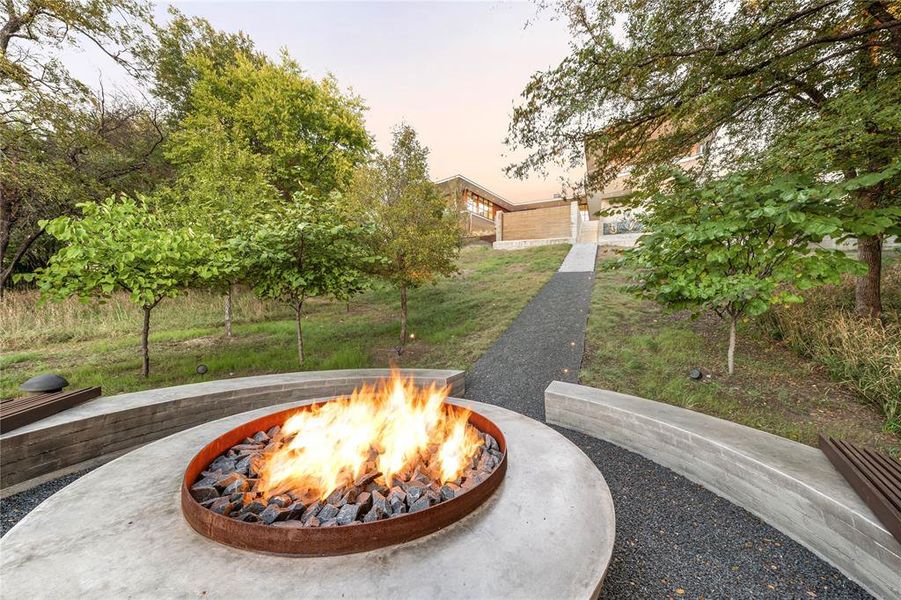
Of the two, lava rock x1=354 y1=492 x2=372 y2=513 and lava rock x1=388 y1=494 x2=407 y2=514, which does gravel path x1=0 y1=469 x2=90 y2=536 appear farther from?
lava rock x1=388 y1=494 x2=407 y2=514

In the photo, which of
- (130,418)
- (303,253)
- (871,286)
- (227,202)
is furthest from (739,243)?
(227,202)

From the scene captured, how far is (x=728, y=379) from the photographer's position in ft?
14.5

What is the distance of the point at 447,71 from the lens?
11109 mm

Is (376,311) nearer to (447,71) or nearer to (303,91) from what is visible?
(447,71)

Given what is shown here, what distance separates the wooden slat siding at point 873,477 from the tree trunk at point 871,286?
182 inches

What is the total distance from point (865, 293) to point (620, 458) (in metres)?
5.78

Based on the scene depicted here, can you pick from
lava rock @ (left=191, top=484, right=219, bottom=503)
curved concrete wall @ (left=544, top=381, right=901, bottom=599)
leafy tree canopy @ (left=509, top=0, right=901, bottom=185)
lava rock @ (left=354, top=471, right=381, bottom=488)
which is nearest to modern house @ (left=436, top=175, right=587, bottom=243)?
leafy tree canopy @ (left=509, top=0, right=901, bottom=185)

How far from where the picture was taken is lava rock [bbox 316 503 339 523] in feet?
6.03

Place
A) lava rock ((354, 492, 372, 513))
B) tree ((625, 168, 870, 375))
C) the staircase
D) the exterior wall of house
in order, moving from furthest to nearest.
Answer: the staircase < the exterior wall of house < tree ((625, 168, 870, 375)) < lava rock ((354, 492, 372, 513))

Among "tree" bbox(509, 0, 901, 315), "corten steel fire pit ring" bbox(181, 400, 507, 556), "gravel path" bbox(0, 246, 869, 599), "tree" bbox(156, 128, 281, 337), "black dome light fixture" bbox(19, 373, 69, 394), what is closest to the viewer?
"corten steel fire pit ring" bbox(181, 400, 507, 556)

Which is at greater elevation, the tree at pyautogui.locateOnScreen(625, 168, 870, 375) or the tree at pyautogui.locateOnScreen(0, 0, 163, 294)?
the tree at pyautogui.locateOnScreen(0, 0, 163, 294)

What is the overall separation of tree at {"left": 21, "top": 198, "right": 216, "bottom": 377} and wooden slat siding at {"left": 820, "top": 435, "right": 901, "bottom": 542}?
6.67 metres

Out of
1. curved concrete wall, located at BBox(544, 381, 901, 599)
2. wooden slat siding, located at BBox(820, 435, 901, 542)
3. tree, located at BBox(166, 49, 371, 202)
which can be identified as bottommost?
curved concrete wall, located at BBox(544, 381, 901, 599)

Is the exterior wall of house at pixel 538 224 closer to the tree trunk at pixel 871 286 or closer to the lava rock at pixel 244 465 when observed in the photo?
the tree trunk at pixel 871 286
